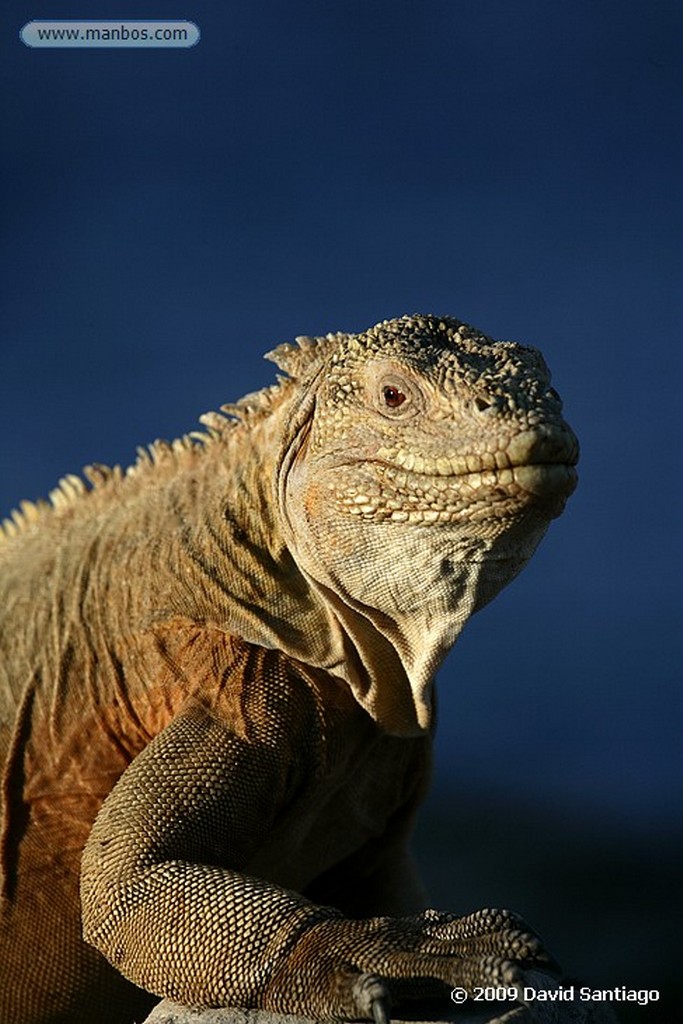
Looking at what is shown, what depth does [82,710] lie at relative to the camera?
6.68 metres

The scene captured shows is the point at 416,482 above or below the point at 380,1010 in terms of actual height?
above

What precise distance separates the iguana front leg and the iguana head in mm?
590

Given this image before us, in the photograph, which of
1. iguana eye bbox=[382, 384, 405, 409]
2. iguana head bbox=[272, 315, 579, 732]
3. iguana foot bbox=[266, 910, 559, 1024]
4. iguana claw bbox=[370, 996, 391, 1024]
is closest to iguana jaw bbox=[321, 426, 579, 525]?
iguana head bbox=[272, 315, 579, 732]

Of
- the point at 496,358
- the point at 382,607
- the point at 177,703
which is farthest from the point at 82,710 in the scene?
the point at 496,358

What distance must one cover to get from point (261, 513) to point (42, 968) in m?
2.16

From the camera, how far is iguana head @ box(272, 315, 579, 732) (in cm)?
532

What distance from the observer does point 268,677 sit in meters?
6.20

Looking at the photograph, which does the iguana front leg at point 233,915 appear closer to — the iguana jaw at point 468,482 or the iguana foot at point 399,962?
the iguana foot at point 399,962

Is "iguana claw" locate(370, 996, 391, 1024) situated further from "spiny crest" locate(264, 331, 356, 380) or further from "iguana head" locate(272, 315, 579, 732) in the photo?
"spiny crest" locate(264, 331, 356, 380)

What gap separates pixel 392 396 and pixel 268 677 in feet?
4.26

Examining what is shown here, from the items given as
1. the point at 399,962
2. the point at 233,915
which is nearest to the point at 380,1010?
the point at 399,962

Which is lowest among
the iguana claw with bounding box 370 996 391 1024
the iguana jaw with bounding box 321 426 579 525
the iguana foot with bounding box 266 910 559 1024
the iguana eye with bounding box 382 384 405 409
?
the iguana claw with bounding box 370 996 391 1024

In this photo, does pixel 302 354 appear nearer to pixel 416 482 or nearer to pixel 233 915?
pixel 416 482

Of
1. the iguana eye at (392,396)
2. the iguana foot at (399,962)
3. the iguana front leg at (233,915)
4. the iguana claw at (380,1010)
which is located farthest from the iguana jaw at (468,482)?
the iguana claw at (380,1010)
